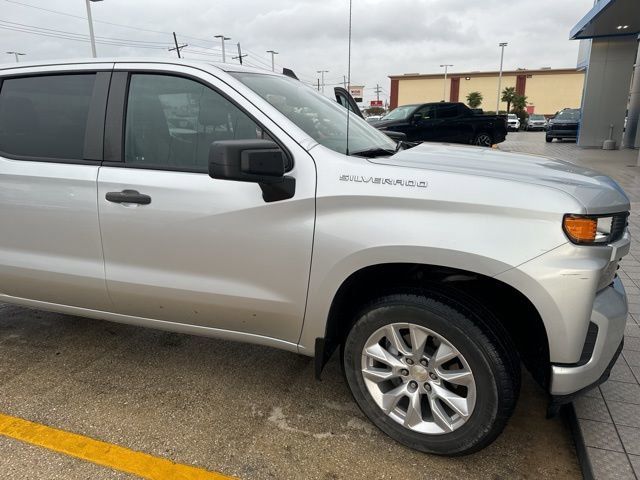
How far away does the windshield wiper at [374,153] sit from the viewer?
269cm

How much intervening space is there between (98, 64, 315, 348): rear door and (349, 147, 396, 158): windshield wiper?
1.24 ft

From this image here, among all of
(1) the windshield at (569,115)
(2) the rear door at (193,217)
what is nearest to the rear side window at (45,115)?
(2) the rear door at (193,217)

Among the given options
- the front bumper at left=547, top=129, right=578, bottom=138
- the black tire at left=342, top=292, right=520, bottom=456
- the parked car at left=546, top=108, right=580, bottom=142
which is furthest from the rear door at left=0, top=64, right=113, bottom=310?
the front bumper at left=547, top=129, right=578, bottom=138

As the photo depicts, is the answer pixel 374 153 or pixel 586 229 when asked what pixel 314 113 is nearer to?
pixel 374 153

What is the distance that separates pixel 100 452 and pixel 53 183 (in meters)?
1.48

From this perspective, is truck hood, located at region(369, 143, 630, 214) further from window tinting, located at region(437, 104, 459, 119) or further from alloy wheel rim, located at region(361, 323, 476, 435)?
window tinting, located at region(437, 104, 459, 119)

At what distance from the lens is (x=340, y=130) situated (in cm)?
299

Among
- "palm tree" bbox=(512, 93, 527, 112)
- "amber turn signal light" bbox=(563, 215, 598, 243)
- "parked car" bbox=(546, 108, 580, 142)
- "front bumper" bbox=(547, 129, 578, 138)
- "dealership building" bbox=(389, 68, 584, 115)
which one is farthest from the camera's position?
"dealership building" bbox=(389, 68, 584, 115)

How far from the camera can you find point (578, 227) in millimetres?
2051

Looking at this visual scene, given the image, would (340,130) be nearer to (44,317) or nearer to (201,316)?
(201,316)

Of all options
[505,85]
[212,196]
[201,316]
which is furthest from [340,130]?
[505,85]

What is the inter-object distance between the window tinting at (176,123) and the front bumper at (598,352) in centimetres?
177

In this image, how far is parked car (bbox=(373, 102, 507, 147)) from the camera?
15688 millimetres

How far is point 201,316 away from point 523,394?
1952 millimetres
